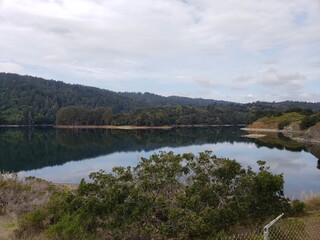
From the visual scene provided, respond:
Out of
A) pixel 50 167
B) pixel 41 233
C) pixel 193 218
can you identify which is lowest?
pixel 50 167

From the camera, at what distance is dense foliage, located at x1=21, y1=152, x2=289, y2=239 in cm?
909

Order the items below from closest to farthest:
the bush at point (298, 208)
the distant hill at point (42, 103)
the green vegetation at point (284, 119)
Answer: the bush at point (298, 208) < the green vegetation at point (284, 119) < the distant hill at point (42, 103)

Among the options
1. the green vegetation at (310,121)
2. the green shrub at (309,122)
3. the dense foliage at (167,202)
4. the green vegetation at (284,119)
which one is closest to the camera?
the dense foliage at (167,202)

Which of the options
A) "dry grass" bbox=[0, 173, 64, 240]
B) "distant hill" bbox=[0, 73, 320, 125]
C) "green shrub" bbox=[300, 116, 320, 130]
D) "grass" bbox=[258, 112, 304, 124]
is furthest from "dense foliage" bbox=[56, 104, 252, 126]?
"dry grass" bbox=[0, 173, 64, 240]

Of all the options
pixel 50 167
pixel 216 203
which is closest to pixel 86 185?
pixel 216 203

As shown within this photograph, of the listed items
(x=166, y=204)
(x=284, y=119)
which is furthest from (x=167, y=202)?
(x=284, y=119)

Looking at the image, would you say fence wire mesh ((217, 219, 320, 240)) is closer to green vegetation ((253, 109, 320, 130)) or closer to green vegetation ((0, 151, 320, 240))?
green vegetation ((0, 151, 320, 240))

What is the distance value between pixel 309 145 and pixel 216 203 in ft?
202

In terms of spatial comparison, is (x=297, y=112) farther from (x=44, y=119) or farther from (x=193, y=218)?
(x=193, y=218)

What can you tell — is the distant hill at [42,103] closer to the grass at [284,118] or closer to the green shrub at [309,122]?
the grass at [284,118]

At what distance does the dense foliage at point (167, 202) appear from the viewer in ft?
29.8

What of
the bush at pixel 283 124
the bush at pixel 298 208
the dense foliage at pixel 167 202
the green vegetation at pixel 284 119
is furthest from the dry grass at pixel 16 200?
the bush at pixel 283 124

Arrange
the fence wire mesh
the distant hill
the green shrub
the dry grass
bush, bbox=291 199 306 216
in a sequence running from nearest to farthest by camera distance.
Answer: the fence wire mesh → bush, bbox=291 199 306 216 → the dry grass → the green shrub → the distant hill

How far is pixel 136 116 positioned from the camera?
121875 mm
